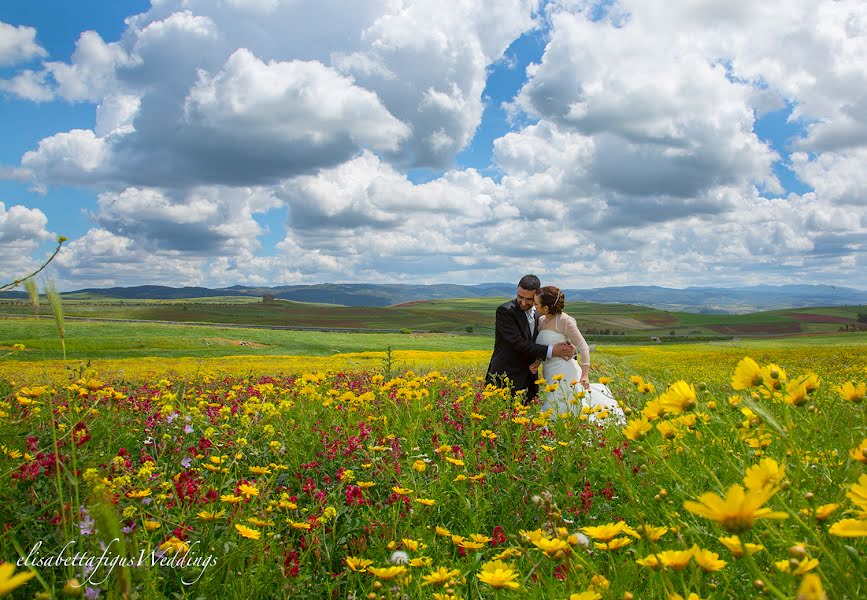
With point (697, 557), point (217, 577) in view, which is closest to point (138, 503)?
point (217, 577)

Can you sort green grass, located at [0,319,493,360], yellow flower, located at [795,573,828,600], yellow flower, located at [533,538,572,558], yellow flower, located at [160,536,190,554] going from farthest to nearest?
green grass, located at [0,319,493,360], yellow flower, located at [160,536,190,554], yellow flower, located at [533,538,572,558], yellow flower, located at [795,573,828,600]

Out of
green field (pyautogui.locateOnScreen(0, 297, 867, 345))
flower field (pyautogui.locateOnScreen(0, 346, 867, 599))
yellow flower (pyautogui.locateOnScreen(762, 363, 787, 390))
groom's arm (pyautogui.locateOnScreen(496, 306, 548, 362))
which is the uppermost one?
yellow flower (pyautogui.locateOnScreen(762, 363, 787, 390))

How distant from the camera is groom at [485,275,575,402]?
7.90m

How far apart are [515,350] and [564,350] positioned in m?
0.68

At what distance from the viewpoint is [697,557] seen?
1.57 m

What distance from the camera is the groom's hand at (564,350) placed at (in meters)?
7.87

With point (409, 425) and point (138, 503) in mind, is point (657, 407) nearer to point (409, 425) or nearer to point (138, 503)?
point (138, 503)

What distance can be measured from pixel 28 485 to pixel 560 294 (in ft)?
21.7

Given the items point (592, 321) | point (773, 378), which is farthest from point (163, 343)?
point (592, 321)

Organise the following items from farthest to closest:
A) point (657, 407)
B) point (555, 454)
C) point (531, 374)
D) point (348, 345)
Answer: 1. point (348, 345)
2. point (531, 374)
3. point (555, 454)
4. point (657, 407)

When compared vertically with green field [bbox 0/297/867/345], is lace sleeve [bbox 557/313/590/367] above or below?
above

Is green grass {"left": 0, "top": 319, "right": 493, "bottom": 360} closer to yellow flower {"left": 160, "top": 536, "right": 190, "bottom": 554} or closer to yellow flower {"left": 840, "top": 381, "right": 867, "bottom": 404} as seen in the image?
yellow flower {"left": 160, "top": 536, "right": 190, "bottom": 554}

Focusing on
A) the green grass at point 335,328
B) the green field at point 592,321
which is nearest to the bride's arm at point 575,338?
the green grass at point 335,328

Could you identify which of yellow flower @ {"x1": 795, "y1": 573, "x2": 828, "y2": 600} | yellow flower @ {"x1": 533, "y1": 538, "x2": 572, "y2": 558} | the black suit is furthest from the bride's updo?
yellow flower @ {"x1": 795, "y1": 573, "x2": 828, "y2": 600}
